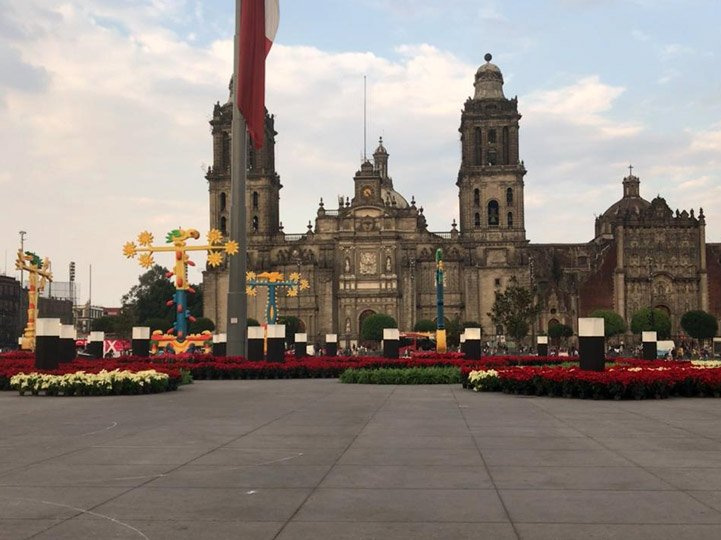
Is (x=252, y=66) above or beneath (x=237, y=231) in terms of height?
above

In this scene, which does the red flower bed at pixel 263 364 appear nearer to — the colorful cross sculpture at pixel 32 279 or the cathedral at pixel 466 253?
the colorful cross sculpture at pixel 32 279

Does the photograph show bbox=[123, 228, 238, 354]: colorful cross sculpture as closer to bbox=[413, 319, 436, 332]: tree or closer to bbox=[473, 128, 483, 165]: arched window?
bbox=[413, 319, 436, 332]: tree

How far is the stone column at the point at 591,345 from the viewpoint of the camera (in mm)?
21344

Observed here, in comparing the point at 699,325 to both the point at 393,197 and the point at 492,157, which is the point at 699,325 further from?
the point at 393,197

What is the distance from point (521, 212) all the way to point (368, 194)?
640 inches

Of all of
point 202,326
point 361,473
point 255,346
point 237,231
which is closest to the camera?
Answer: point 361,473


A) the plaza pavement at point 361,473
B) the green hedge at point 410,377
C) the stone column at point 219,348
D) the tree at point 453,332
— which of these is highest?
the tree at point 453,332

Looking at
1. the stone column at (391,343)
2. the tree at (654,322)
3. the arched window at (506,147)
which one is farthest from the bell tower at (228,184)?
the stone column at (391,343)

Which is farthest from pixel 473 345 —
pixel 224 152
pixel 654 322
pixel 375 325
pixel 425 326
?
pixel 224 152

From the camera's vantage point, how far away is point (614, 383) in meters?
17.9

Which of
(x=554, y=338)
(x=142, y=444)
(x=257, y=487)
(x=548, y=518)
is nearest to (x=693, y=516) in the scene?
(x=548, y=518)

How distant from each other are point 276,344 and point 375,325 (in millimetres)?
53353

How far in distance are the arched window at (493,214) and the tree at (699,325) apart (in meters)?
22.3

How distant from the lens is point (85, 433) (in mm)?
12148
